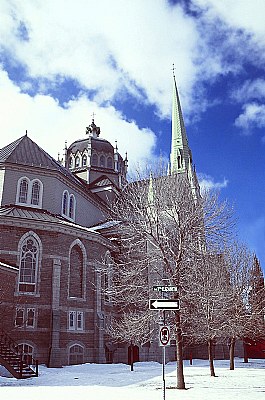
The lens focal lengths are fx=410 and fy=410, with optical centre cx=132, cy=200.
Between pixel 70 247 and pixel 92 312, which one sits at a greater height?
pixel 70 247

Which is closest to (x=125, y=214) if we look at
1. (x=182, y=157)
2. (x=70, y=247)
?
(x=70, y=247)

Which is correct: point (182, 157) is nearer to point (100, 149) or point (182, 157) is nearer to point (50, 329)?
point (100, 149)

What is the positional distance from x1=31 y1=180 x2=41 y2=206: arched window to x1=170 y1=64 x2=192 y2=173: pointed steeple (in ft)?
106

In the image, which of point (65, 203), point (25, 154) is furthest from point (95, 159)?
point (25, 154)

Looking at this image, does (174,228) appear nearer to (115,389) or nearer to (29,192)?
(115,389)

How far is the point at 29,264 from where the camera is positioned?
2895 centimetres

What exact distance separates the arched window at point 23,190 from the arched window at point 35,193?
51cm

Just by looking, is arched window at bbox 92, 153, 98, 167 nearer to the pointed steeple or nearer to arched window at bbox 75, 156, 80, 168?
arched window at bbox 75, 156, 80, 168

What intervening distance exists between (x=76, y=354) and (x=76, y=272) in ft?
19.1

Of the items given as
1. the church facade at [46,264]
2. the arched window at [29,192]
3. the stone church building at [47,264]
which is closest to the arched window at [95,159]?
the stone church building at [47,264]

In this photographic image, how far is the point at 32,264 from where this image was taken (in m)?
29.0

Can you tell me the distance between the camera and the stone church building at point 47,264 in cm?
2720

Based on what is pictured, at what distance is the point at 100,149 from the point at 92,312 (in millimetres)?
26759

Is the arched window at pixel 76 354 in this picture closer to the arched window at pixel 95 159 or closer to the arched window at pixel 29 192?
the arched window at pixel 29 192
